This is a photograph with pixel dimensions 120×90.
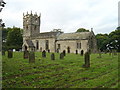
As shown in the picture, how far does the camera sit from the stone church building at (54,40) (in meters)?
42.5

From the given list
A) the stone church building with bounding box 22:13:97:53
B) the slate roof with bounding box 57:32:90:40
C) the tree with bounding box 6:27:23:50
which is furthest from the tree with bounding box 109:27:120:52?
the tree with bounding box 6:27:23:50

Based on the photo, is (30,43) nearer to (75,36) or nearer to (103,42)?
(75,36)

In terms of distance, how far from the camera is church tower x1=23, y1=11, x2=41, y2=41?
55.8 metres

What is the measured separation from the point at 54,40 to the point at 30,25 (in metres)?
13.2

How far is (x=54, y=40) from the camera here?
48.0m

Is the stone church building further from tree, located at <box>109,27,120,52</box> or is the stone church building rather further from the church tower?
tree, located at <box>109,27,120,52</box>

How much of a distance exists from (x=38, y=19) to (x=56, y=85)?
5405 cm

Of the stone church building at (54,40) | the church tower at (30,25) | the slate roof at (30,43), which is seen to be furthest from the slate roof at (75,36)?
the church tower at (30,25)

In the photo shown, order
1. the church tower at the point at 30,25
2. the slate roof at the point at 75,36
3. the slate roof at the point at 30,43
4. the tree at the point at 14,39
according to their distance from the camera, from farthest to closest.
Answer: the tree at the point at 14,39 → the church tower at the point at 30,25 → the slate roof at the point at 30,43 → the slate roof at the point at 75,36

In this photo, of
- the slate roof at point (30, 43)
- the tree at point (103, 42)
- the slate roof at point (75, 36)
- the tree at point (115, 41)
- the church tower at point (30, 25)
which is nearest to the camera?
the slate roof at point (75, 36)

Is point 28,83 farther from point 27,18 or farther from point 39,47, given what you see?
point 27,18

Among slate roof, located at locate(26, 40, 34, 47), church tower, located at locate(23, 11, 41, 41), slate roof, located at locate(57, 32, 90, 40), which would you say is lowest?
slate roof, located at locate(26, 40, 34, 47)

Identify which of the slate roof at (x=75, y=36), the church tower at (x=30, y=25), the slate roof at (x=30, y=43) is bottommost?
the slate roof at (x=30, y=43)

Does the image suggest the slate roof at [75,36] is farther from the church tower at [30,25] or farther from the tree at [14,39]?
the tree at [14,39]
